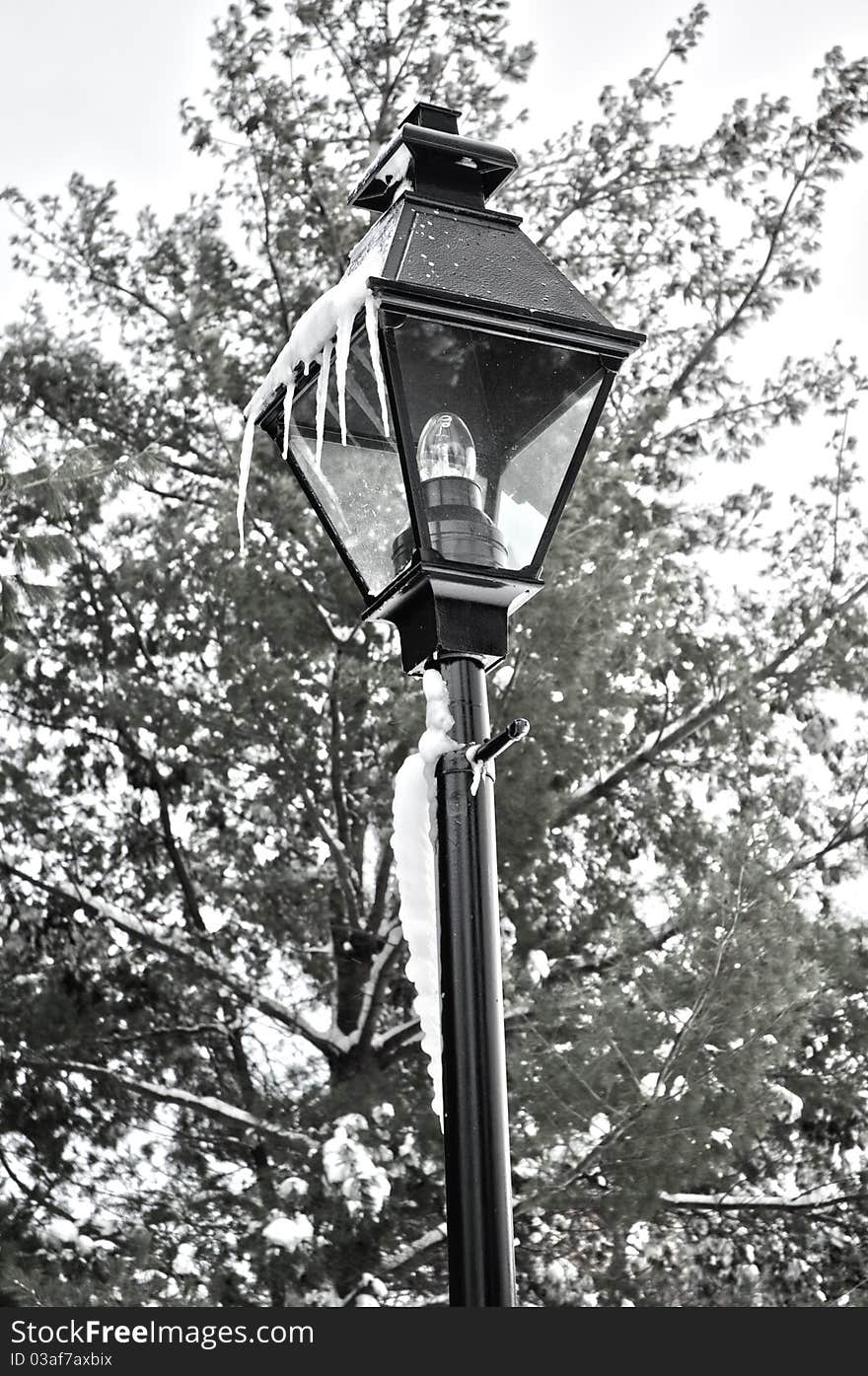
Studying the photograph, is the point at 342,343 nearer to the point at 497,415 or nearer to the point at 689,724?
the point at 497,415

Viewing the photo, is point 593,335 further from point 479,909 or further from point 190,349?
point 190,349

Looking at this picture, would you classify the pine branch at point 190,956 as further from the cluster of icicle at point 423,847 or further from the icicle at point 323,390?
the icicle at point 323,390

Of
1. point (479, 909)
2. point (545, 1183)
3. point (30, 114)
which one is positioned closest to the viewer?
point (479, 909)

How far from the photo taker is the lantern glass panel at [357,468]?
85.6 inches

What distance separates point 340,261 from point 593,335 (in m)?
5.14

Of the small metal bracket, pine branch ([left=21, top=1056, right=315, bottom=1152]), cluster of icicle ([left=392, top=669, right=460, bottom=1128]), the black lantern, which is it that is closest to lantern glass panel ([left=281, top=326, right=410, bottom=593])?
the black lantern

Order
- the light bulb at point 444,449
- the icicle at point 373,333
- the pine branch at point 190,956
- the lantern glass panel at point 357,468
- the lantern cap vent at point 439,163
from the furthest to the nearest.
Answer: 1. the pine branch at point 190,956
2. the lantern cap vent at point 439,163
3. the lantern glass panel at point 357,468
4. the light bulb at point 444,449
5. the icicle at point 373,333

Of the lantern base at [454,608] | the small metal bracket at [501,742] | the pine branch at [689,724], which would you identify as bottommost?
the small metal bracket at [501,742]

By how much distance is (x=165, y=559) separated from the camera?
6.75 m

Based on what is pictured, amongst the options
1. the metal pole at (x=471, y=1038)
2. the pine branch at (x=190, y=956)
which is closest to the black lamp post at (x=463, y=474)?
the metal pole at (x=471, y=1038)

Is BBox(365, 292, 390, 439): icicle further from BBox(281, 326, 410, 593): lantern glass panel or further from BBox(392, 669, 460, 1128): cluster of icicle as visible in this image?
BBox(392, 669, 460, 1128): cluster of icicle

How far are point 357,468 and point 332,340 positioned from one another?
0.25m

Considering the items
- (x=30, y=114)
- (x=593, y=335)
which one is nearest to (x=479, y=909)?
(x=593, y=335)

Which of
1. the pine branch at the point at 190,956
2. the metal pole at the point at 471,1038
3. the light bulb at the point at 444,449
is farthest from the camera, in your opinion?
the pine branch at the point at 190,956
